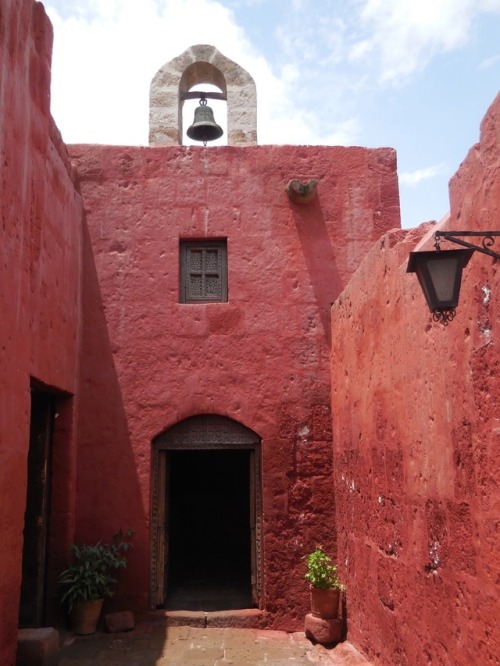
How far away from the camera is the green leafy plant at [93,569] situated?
19.6ft

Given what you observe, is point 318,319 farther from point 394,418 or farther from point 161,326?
point 394,418

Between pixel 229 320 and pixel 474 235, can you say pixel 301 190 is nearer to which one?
pixel 229 320

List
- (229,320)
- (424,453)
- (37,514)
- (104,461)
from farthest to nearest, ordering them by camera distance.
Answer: (229,320), (104,461), (37,514), (424,453)

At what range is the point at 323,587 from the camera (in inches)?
238

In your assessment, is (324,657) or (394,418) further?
(324,657)

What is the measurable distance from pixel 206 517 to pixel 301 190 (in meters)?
6.01

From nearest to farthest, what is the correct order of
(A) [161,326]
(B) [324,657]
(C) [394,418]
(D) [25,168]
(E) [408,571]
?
(E) [408,571] → (C) [394,418] → (D) [25,168] → (B) [324,657] → (A) [161,326]

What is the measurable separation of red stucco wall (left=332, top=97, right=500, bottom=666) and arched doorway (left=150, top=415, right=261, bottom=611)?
50.3 inches

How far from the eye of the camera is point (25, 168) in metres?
5.20

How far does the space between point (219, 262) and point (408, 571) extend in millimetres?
3946

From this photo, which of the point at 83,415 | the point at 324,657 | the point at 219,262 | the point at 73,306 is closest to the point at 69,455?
the point at 83,415

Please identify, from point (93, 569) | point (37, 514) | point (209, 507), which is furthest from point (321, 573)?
point (209, 507)

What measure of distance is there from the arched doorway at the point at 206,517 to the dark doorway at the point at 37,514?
1069 mm

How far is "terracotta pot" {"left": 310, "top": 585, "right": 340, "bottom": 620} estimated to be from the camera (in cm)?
600
